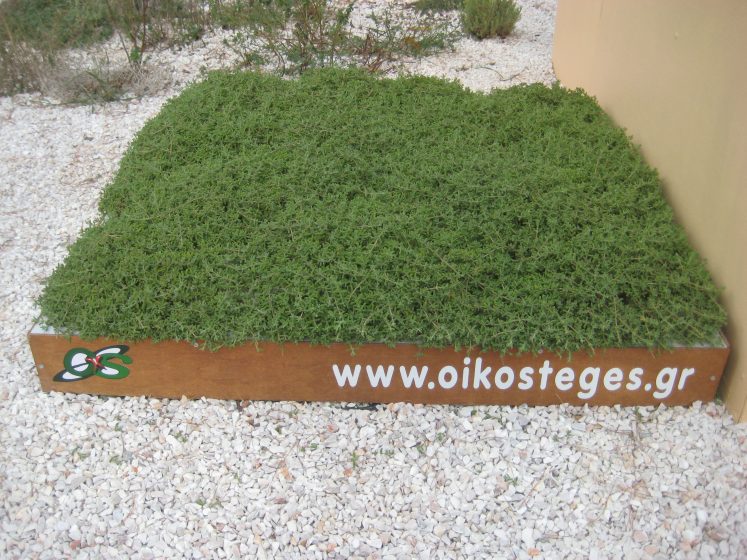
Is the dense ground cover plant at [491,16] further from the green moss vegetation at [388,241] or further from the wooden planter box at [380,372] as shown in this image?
the wooden planter box at [380,372]

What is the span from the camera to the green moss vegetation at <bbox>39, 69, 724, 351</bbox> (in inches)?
109

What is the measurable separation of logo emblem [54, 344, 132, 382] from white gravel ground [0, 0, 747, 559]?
12cm

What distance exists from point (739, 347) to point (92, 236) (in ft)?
9.31

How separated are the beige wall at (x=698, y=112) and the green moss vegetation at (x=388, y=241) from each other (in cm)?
11

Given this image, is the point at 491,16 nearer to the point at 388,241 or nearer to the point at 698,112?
the point at 698,112

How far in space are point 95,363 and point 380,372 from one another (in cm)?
119

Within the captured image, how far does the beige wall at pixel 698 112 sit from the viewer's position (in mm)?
2773

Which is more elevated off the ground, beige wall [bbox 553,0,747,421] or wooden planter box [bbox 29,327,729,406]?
beige wall [bbox 553,0,747,421]

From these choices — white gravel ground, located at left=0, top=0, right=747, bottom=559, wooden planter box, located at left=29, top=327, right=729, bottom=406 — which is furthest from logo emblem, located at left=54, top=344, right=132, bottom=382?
white gravel ground, located at left=0, top=0, right=747, bottom=559

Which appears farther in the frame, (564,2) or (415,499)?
(564,2)

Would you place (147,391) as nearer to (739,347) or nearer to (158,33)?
(739,347)

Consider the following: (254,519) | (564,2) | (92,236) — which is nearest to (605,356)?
(254,519)

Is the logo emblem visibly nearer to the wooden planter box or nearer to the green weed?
the wooden planter box

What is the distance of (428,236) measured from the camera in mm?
3104
